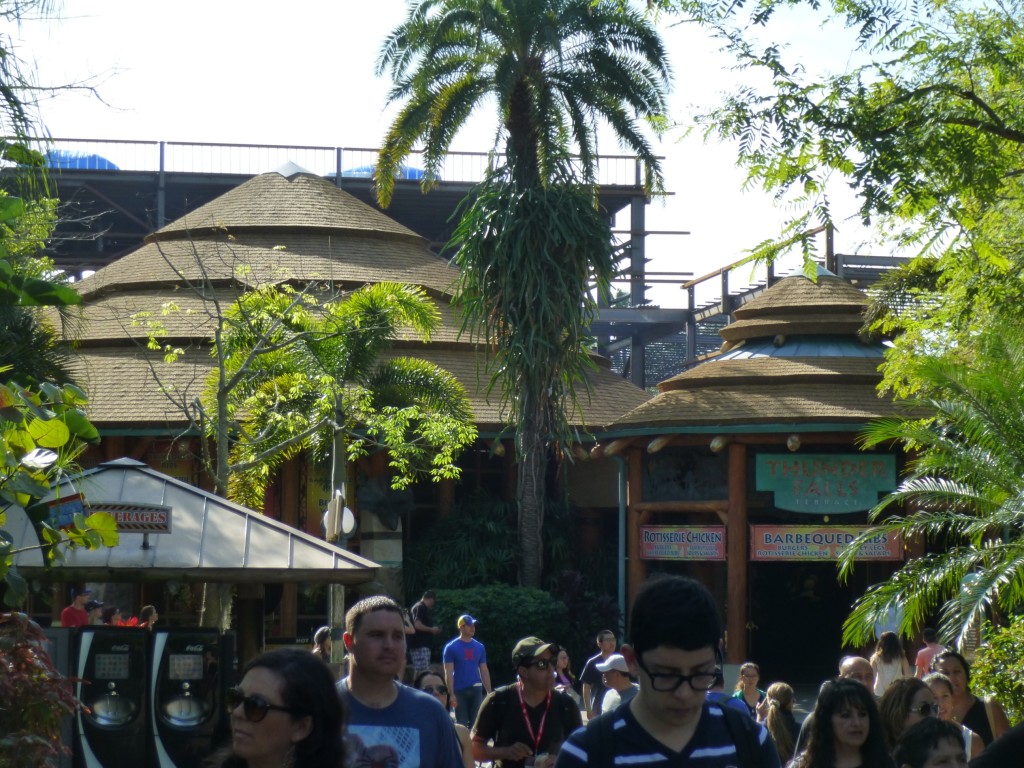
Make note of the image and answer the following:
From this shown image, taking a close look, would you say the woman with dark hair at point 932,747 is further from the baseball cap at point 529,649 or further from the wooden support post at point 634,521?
the wooden support post at point 634,521

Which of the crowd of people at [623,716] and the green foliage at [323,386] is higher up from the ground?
the green foliage at [323,386]

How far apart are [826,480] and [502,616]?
18.8 ft

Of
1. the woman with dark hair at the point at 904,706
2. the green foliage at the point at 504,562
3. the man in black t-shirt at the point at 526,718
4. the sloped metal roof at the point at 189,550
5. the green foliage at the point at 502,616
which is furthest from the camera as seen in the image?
the green foliage at the point at 504,562

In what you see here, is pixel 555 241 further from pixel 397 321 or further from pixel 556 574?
pixel 556 574

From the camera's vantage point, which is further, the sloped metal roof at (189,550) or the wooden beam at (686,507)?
the wooden beam at (686,507)

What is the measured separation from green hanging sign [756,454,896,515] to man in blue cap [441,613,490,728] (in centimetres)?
807

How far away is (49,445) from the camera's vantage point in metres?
6.63

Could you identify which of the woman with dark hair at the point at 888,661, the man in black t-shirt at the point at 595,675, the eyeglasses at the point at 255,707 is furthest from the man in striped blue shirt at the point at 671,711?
the man in black t-shirt at the point at 595,675

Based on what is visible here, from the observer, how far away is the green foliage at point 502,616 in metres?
22.5

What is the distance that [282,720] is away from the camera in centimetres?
369

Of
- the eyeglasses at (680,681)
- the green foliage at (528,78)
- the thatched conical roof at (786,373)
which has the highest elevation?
the green foliage at (528,78)

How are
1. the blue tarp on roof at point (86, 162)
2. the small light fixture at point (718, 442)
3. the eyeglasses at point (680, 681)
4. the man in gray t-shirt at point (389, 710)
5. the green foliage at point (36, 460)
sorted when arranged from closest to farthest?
1. the eyeglasses at point (680, 681)
2. the man in gray t-shirt at point (389, 710)
3. the green foliage at point (36, 460)
4. the small light fixture at point (718, 442)
5. the blue tarp on roof at point (86, 162)

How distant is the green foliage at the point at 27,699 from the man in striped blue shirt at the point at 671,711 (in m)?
3.29

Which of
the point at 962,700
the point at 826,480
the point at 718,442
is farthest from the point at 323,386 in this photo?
the point at 962,700
